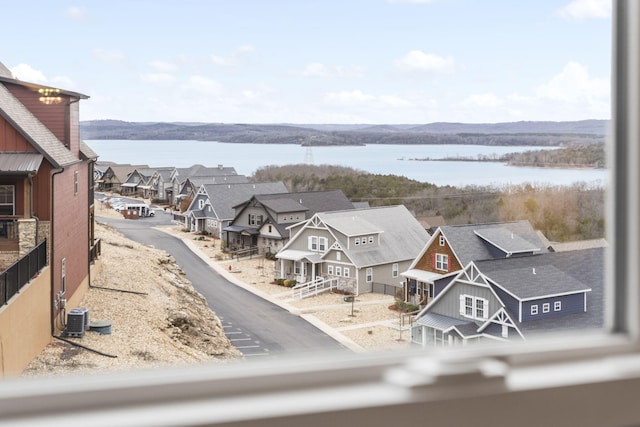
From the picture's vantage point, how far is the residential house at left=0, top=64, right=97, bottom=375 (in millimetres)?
1627

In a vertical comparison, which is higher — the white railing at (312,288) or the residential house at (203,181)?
the residential house at (203,181)

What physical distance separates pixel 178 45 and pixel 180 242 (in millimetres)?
707

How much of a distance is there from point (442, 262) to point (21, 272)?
1.36 m

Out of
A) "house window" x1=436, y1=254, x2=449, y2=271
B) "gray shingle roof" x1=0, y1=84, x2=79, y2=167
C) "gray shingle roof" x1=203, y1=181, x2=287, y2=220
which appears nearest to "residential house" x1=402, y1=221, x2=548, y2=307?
"house window" x1=436, y1=254, x2=449, y2=271

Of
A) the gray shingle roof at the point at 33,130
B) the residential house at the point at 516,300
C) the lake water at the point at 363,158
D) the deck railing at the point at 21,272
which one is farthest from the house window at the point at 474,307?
the deck railing at the point at 21,272

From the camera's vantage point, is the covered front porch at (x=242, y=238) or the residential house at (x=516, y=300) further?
the covered front porch at (x=242, y=238)

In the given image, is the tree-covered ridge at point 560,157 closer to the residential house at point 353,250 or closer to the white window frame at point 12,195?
the residential house at point 353,250

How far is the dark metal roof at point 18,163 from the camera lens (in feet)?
5.41

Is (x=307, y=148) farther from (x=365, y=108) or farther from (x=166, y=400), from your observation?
(x=166, y=400)

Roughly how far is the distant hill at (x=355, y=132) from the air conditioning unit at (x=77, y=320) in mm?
499

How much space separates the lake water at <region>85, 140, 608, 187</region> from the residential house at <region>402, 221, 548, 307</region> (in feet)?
0.40

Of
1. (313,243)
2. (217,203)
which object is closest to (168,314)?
(217,203)

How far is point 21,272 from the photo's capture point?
2131 millimetres

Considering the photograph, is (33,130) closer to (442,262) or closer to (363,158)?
(363,158)
